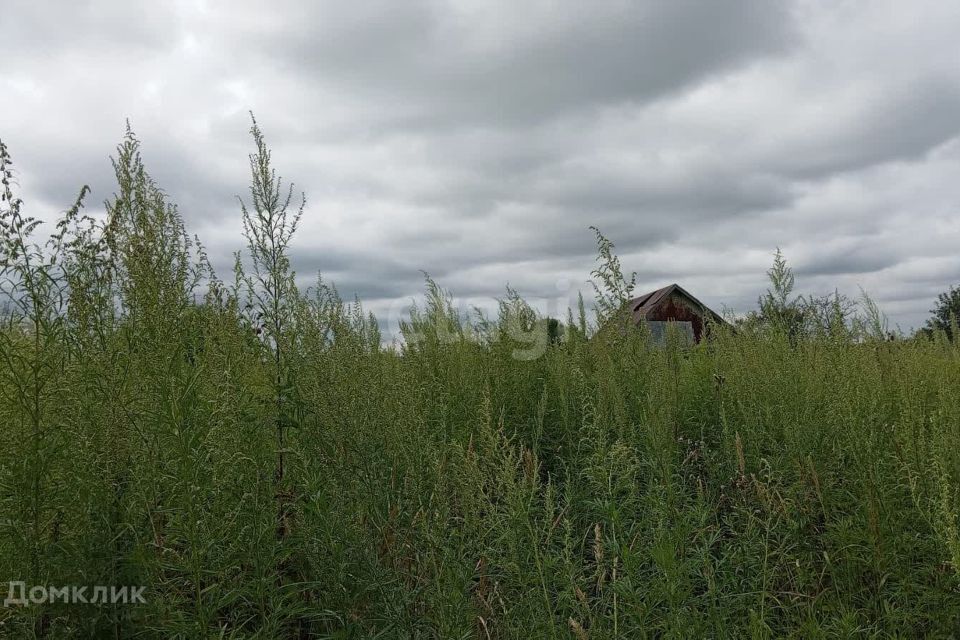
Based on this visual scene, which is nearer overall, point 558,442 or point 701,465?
point 701,465

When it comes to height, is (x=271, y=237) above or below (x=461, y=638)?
above

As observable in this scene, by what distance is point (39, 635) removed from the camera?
271 cm

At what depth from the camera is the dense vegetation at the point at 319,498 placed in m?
2.65

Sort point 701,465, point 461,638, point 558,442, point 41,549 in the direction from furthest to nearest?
point 558,442 → point 701,465 → point 41,549 → point 461,638

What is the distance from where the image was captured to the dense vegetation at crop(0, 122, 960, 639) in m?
2.65

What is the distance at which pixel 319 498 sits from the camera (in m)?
2.79

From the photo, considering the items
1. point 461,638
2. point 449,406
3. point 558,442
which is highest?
point 449,406

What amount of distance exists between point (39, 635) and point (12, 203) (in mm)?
1922

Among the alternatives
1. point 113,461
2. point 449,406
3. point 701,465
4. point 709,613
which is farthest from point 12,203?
point 701,465

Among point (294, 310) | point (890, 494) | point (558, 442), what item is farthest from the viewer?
point (558, 442)

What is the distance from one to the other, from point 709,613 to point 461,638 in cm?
142

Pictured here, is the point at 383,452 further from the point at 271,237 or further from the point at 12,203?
the point at 12,203

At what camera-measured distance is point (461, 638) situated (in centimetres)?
245

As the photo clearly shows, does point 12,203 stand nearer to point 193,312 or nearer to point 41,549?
point 193,312
